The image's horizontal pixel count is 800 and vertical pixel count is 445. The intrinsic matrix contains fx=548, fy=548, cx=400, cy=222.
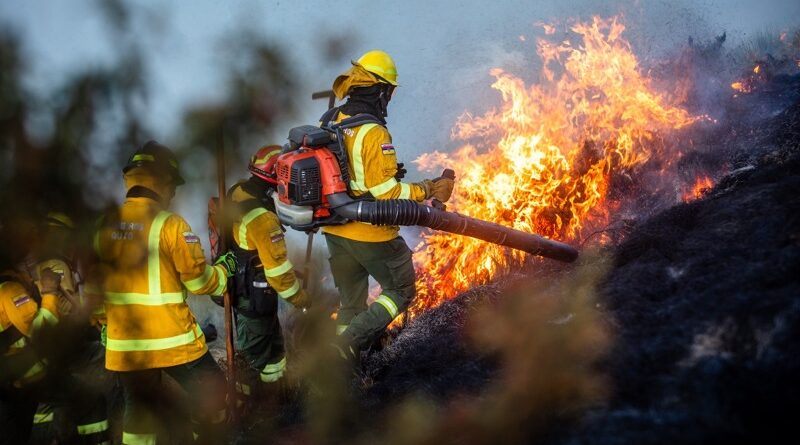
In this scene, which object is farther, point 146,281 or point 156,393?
point 156,393

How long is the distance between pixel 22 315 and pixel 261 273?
1.78m

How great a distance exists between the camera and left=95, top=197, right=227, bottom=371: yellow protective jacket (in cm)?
345

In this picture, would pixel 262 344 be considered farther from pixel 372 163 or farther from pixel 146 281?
pixel 372 163

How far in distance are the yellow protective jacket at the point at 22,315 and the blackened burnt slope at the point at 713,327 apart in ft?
12.9

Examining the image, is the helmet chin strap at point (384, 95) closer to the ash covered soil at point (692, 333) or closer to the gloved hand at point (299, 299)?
the gloved hand at point (299, 299)

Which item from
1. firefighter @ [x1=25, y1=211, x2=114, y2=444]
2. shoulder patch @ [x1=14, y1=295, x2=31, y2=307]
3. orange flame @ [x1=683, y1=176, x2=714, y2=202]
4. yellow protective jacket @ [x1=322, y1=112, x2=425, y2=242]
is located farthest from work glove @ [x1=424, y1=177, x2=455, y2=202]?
shoulder patch @ [x1=14, y1=295, x2=31, y2=307]

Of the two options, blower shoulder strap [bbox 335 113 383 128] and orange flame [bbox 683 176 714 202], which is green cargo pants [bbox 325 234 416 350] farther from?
orange flame [bbox 683 176 714 202]

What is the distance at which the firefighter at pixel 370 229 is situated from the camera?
4246 millimetres

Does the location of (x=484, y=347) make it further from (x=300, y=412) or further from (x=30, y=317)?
(x=30, y=317)

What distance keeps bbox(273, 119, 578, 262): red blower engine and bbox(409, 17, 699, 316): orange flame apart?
5.33 feet

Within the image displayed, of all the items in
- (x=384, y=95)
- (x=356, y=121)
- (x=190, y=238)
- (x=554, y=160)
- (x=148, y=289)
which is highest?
(x=384, y=95)

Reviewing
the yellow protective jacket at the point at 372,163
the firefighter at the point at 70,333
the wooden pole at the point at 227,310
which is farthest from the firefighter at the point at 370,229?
the firefighter at the point at 70,333

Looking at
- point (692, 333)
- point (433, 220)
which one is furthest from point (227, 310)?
point (692, 333)

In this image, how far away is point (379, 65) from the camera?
448 centimetres
